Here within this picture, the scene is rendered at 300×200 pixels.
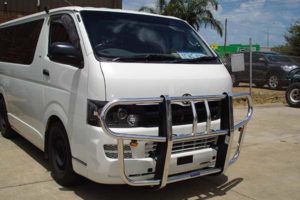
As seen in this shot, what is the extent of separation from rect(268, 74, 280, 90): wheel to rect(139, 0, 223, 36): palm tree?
10.4 metres

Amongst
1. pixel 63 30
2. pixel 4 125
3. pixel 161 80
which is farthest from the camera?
pixel 4 125

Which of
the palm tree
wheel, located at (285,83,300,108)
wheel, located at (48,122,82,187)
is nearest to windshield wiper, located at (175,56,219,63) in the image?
wheel, located at (48,122,82,187)

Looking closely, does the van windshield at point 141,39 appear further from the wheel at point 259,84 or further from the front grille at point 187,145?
the wheel at point 259,84

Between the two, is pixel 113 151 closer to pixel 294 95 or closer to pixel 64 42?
pixel 64 42

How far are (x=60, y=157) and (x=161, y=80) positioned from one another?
1.51 m

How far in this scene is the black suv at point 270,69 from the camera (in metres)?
19.6

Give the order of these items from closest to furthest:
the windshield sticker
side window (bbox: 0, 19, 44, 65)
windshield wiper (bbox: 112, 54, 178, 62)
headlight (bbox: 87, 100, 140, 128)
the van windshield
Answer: headlight (bbox: 87, 100, 140, 128) → windshield wiper (bbox: 112, 54, 178, 62) → the van windshield → the windshield sticker → side window (bbox: 0, 19, 44, 65)

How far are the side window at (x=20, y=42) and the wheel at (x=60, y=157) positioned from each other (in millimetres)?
1324

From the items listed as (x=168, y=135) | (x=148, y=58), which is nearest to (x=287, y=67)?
(x=148, y=58)

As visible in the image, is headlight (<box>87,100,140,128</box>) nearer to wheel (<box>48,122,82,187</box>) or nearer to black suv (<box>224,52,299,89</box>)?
wheel (<box>48,122,82,187</box>)

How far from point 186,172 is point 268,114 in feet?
24.5

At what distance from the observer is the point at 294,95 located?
13570mm

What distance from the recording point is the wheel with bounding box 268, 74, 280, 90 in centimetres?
1980

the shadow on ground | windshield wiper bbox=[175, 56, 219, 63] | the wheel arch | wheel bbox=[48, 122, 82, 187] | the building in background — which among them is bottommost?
the shadow on ground
